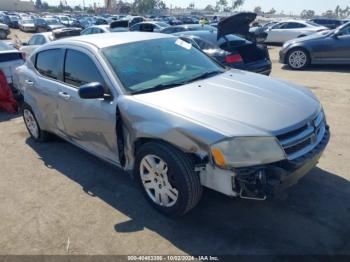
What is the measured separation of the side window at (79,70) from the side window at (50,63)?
20 cm

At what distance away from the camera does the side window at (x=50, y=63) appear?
440 cm

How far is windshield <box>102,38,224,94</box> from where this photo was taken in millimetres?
3555

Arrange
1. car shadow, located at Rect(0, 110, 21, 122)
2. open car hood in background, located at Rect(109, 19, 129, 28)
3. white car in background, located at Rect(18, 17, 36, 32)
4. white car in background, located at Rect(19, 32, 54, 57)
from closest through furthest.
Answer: car shadow, located at Rect(0, 110, 21, 122)
white car in background, located at Rect(19, 32, 54, 57)
open car hood in background, located at Rect(109, 19, 129, 28)
white car in background, located at Rect(18, 17, 36, 32)

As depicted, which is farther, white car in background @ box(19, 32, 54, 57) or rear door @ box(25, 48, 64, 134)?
white car in background @ box(19, 32, 54, 57)

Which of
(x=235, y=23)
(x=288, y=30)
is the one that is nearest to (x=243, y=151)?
(x=235, y=23)

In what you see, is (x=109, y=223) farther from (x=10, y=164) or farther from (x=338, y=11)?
(x=338, y=11)

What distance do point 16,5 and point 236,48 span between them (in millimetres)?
106357

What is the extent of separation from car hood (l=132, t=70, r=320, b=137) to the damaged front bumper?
0.29 meters

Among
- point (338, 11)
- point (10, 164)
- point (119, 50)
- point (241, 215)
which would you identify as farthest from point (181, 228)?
point (338, 11)

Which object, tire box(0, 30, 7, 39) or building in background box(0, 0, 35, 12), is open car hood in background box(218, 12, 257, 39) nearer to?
tire box(0, 30, 7, 39)

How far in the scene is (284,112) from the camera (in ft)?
10.0

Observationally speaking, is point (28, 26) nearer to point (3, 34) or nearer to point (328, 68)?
point (3, 34)

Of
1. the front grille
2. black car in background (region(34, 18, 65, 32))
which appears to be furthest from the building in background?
the front grille

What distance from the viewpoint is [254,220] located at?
3.26 meters
